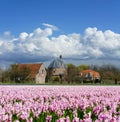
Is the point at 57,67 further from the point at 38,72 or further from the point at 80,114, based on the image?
the point at 80,114

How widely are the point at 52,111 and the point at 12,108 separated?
2.78ft

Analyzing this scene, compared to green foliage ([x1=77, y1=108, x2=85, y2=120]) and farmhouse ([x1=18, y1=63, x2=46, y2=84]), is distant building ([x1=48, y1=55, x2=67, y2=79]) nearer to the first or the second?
farmhouse ([x1=18, y1=63, x2=46, y2=84])

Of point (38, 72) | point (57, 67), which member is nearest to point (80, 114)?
point (38, 72)

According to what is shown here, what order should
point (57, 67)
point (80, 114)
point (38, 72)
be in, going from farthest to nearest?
point (57, 67)
point (38, 72)
point (80, 114)

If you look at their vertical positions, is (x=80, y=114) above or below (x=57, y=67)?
below

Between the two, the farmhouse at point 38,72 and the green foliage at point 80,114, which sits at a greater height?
the farmhouse at point 38,72

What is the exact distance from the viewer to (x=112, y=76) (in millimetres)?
78250

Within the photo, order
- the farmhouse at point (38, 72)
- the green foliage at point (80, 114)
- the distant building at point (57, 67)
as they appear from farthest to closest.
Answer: the distant building at point (57, 67)
the farmhouse at point (38, 72)
the green foliage at point (80, 114)

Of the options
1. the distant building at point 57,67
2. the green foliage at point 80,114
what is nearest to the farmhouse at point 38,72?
the distant building at point 57,67

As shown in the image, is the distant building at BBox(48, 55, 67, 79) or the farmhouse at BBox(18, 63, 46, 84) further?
the distant building at BBox(48, 55, 67, 79)

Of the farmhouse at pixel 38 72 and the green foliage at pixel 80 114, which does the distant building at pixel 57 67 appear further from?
the green foliage at pixel 80 114

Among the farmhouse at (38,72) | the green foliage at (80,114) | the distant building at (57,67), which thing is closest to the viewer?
the green foliage at (80,114)

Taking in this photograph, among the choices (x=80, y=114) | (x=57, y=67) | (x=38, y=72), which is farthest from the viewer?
(x=57, y=67)

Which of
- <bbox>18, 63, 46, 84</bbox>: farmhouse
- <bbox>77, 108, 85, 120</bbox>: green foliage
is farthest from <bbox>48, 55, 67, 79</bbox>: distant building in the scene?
<bbox>77, 108, 85, 120</bbox>: green foliage
